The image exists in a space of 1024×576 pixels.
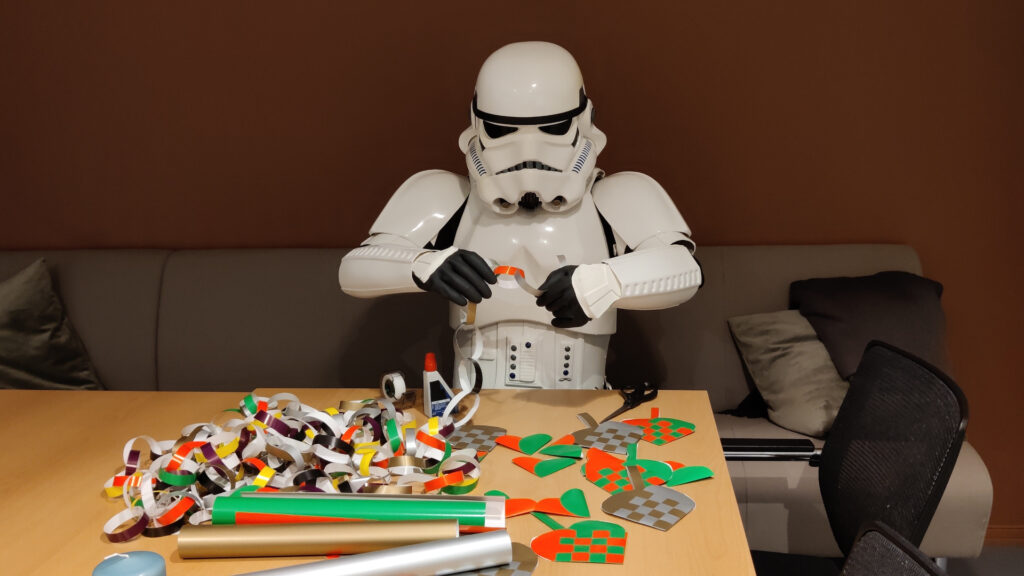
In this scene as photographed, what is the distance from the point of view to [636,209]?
1881 mm

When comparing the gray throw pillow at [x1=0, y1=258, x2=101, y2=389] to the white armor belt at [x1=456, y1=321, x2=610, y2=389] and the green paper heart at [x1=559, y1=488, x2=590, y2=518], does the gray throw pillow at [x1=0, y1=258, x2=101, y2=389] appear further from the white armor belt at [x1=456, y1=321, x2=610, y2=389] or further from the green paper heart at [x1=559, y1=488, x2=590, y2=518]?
the green paper heart at [x1=559, y1=488, x2=590, y2=518]

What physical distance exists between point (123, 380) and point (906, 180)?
2.56m

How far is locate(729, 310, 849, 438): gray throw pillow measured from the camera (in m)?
2.22

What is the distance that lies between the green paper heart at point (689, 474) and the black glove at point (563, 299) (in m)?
0.43

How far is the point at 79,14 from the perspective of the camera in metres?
2.71

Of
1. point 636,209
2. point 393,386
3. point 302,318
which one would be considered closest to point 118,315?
point 302,318

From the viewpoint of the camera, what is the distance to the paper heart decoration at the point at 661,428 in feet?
4.80

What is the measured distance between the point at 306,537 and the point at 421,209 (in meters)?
0.99

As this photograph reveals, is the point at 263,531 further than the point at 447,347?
No

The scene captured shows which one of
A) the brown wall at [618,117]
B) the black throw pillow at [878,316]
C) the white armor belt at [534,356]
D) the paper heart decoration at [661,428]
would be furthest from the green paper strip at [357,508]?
the brown wall at [618,117]

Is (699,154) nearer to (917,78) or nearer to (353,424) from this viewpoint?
(917,78)

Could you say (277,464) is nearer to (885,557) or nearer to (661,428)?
(661,428)

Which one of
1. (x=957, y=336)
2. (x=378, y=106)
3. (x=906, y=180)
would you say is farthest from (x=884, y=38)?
(x=378, y=106)

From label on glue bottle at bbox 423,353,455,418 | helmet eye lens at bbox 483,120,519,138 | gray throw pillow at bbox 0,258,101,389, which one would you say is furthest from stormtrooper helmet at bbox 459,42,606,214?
gray throw pillow at bbox 0,258,101,389
